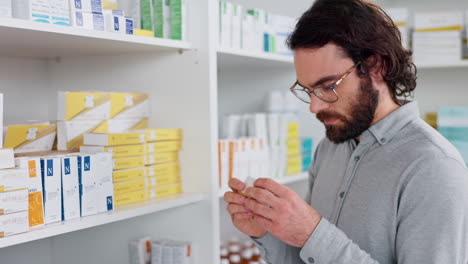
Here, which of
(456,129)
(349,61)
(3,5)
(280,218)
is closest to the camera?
(3,5)

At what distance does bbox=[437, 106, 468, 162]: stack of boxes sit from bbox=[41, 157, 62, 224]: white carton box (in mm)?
2175

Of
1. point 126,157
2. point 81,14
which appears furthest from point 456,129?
point 81,14

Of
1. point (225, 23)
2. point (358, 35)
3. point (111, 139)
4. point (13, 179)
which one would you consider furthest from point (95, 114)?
point (358, 35)

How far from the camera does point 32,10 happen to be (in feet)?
4.54

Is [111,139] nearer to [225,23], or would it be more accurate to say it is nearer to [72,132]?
[72,132]

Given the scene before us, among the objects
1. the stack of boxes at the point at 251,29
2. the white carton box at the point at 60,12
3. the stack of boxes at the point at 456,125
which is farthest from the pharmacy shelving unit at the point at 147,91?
the stack of boxes at the point at 456,125

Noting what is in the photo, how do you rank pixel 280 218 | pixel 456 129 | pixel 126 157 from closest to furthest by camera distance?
pixel 280 218, pixel 126 157, pixel 456 129

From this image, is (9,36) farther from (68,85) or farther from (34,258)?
(34,258)

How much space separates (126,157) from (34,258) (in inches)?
29.1

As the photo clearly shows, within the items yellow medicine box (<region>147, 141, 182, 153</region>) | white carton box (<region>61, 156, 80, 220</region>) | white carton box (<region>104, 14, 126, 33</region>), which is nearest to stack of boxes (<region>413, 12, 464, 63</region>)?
yellow medicine box (<region>147, 141, 182, 153</region>)

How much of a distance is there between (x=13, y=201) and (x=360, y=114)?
36.6 inches

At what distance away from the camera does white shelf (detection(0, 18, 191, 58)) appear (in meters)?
1.36

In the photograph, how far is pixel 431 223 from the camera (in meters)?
1.32

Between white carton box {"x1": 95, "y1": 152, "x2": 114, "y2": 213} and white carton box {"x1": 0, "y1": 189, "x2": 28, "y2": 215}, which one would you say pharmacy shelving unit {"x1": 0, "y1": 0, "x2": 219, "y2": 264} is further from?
white carton box {"x1": 0, "y1": 189, "x2": 28, "y2": 215}
